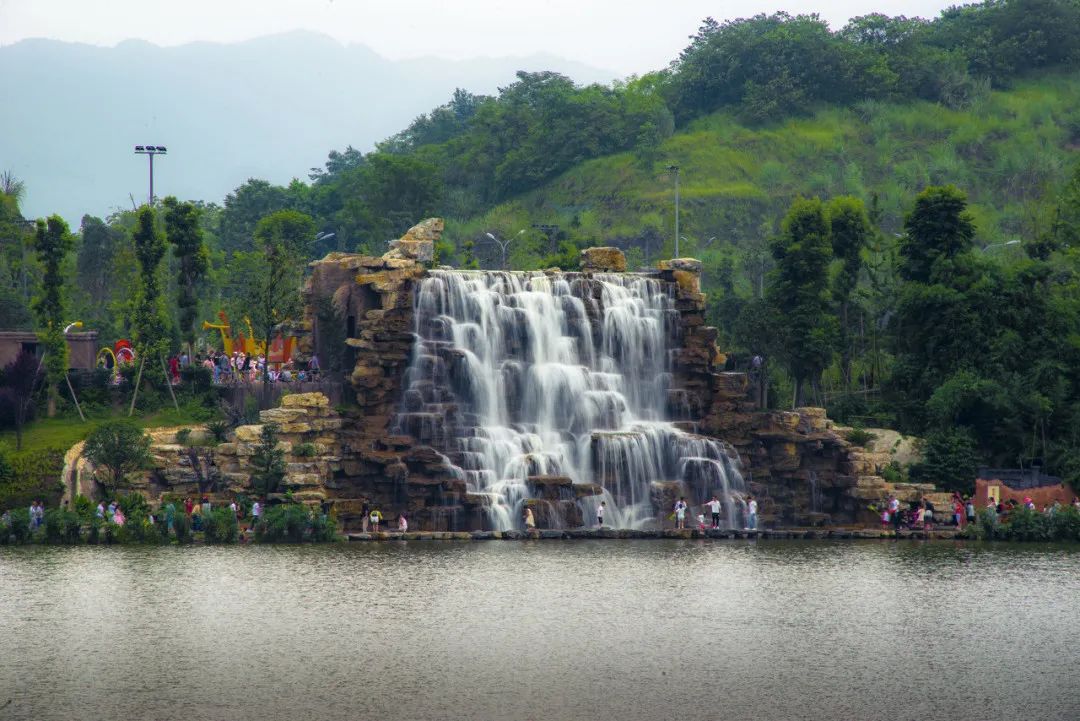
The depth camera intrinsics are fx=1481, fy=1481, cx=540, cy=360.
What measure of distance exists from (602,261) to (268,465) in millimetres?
23131

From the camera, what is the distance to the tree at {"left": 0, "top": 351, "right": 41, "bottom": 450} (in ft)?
216

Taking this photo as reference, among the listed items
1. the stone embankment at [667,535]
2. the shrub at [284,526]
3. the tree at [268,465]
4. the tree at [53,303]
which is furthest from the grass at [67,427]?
the stone embankment at [667,535]

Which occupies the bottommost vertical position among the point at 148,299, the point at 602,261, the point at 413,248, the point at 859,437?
the point at 859,437

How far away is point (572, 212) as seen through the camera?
13012 cm

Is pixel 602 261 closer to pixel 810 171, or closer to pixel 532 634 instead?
pixel 532 634

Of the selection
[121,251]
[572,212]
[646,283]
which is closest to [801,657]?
[646,283]

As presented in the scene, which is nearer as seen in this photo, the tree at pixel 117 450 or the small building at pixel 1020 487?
the tree at pixel 117 450

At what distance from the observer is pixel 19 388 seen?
66.3m

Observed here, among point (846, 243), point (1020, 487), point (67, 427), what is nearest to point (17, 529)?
point (67, 427)

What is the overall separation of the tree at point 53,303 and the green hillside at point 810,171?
50.8 meters

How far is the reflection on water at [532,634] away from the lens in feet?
102

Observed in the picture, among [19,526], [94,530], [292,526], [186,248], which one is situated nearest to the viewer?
[19,526]

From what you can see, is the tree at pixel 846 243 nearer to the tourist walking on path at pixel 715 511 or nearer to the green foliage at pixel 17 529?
the tourist walking on path at pixel 715 511

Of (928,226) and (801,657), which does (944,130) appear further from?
(801,657)
